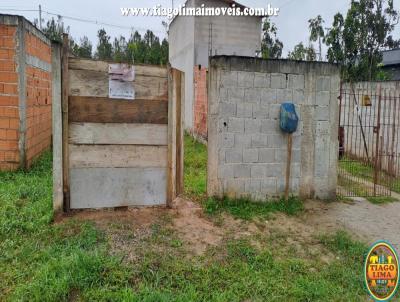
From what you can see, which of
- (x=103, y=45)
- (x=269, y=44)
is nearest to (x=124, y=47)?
(x=103, y=45)

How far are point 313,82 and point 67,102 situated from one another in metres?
3.54

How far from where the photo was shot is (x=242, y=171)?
5.04m

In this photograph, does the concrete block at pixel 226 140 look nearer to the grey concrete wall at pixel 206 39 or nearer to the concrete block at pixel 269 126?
the concrete block at pixel 269 126

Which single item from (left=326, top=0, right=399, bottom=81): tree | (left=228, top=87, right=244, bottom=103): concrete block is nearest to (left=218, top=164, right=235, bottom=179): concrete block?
(left=228, top=87, right=244, bottom=103): concrete block

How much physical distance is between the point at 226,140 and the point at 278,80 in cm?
120

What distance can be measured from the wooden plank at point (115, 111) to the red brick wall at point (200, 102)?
20.5 feet

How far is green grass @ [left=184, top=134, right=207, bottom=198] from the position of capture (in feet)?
18.2

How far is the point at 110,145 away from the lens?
4.21m

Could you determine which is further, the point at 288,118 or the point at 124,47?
the point at 124,47

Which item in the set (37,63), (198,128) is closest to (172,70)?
(37,63)

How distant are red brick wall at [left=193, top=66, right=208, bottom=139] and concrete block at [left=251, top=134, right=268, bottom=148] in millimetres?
5534

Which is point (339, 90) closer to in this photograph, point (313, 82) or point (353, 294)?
point (313, 82)

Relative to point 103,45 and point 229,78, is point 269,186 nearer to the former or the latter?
point 229,78

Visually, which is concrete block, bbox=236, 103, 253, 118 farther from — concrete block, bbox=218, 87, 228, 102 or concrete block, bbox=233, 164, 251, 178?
concrete block, bbox=233, 164, 251, 178
